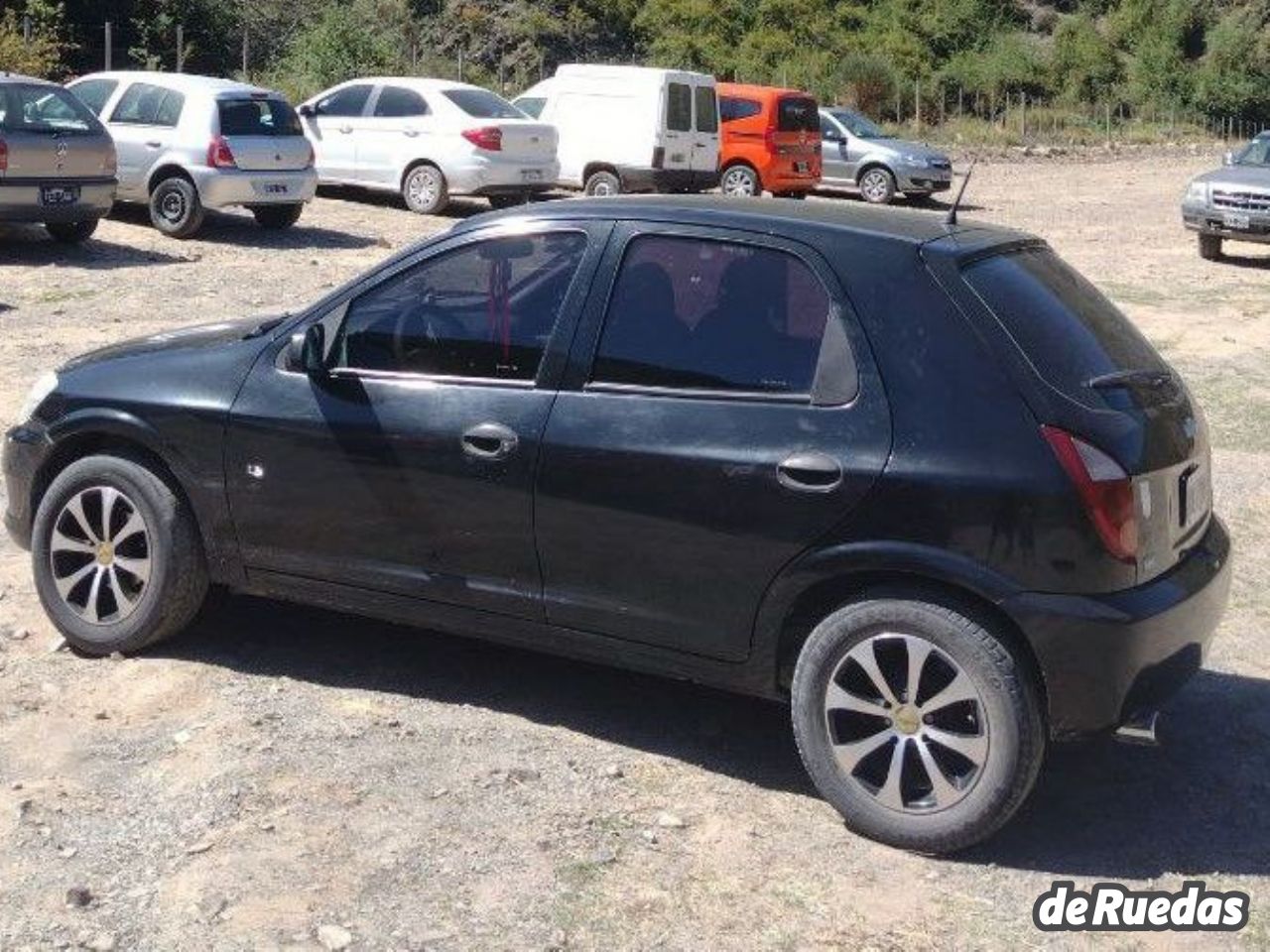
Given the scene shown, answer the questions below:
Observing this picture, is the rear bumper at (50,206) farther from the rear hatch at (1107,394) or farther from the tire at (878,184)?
the tire at (878,184)

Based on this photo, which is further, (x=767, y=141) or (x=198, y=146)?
(x=767, y=141)

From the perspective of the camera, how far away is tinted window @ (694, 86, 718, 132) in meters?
24.6

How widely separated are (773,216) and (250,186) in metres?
13.7

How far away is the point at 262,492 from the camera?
5.75 metres

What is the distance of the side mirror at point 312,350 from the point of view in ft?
18.5

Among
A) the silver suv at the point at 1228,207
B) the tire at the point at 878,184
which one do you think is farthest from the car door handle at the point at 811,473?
the tire at the point at 878,184

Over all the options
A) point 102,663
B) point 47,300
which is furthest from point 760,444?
point 47,300

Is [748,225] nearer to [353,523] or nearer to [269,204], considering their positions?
[353,523]

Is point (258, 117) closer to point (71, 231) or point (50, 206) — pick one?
point (71, 231)

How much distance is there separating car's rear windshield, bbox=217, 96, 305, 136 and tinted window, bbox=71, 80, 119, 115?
5.04 feet

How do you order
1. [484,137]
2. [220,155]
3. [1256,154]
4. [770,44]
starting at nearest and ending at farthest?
[220,155] < [484,137] < [1256,154] < [770,44]

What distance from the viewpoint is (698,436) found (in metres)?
5.07

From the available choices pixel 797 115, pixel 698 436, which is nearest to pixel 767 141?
pixel 797 115

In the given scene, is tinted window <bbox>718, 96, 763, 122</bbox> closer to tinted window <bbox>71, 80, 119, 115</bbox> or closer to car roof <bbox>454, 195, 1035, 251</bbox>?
tinted window <bbox>71, 80, 119, 115</bbox>
